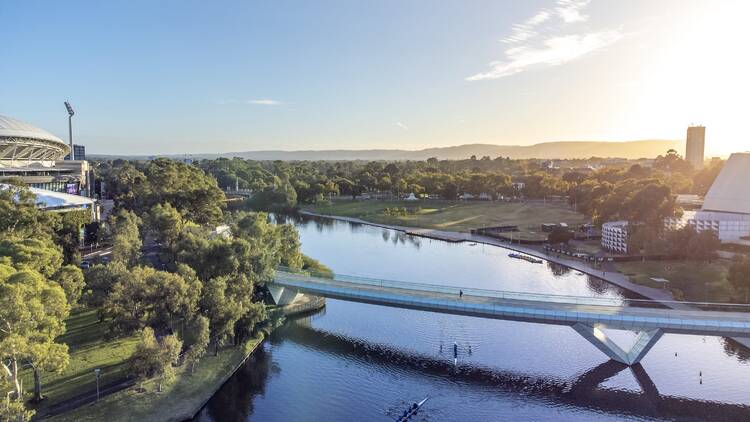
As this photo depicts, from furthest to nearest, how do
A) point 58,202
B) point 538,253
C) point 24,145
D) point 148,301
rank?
point 24,145 < point 538,253 < point 58,202 < point 148,301

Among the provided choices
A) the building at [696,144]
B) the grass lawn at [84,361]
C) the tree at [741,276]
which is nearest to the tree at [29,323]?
the grass lawn at [84,361]

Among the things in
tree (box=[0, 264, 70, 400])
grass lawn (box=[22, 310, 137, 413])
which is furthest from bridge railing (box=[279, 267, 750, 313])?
tree (box=[0, 264, 70, 400])

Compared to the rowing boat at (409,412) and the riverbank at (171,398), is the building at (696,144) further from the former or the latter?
the riverbank at (171,398)

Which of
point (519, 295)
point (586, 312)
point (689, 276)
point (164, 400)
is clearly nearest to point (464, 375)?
point (519, 295)

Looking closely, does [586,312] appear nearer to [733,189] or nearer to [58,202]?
[58,202]

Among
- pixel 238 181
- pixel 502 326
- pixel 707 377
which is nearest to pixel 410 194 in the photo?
pixel 238 181

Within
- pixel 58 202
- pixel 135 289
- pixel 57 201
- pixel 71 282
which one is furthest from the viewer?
pixel 57 201
